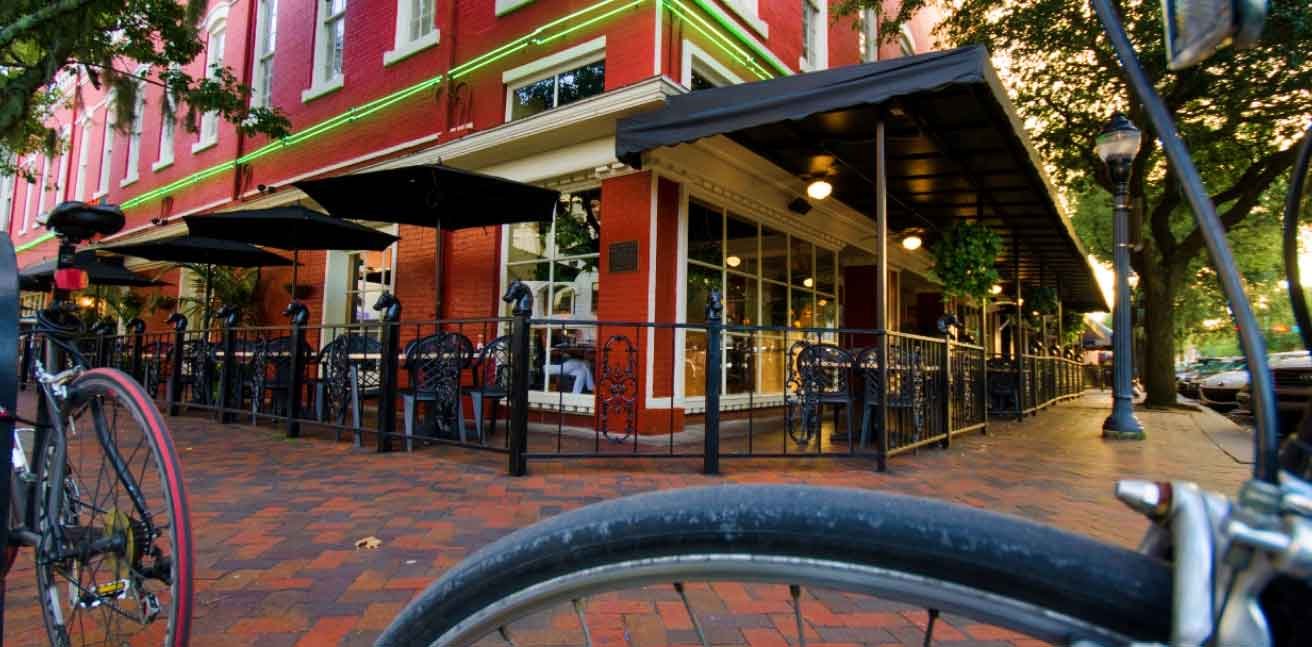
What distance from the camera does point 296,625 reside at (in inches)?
80.7

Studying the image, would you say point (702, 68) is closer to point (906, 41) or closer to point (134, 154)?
point (906, 41)

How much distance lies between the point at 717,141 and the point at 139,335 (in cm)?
797

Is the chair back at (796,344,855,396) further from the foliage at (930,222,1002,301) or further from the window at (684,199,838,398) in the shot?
the foliage at (930,222,1002,301)

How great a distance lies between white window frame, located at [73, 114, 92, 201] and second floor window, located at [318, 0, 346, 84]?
14644mm

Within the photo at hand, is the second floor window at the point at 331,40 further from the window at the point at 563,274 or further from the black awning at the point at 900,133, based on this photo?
the black awning at the point at 900,133

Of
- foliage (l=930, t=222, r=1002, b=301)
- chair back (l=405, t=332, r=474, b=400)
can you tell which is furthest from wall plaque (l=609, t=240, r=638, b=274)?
foliage (l=930, t=222, r=1002, b=301)

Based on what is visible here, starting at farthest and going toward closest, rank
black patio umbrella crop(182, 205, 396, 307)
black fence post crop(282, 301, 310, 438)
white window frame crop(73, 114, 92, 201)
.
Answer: white window frame crop(73, 114, 92, 201), black patio umbrella crop(182, 205, 396, 307), black fence post crop(282, 301, 310, 438)

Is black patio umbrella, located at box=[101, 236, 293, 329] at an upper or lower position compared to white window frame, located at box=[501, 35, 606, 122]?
lower

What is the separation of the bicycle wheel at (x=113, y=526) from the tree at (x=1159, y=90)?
11076 millimetres

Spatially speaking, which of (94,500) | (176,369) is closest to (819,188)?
(94,500)

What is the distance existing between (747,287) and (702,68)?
279 cm

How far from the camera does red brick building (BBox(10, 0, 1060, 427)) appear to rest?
A: 6.41 metres

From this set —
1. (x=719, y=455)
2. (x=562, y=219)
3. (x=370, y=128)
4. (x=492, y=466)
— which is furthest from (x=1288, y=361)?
(x=370, y=128)

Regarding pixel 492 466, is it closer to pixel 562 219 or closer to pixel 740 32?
pixel 562 219
